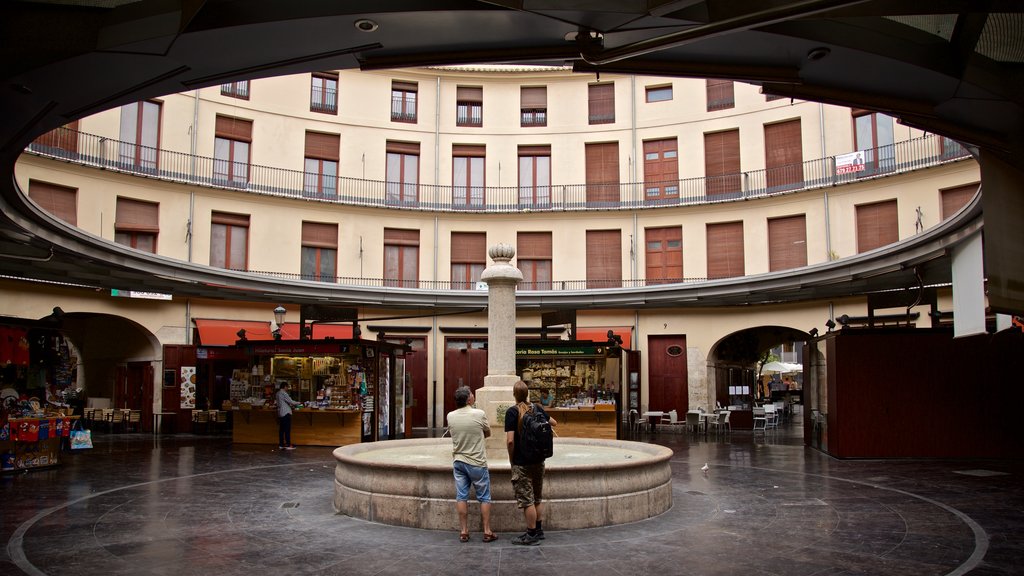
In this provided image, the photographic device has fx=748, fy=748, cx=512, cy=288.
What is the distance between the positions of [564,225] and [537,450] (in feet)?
67.6

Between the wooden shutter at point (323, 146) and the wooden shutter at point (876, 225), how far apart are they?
18.1 metres

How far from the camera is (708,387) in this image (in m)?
26.5

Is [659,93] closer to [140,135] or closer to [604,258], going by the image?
[604,258]

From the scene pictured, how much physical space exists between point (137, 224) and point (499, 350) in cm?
1711

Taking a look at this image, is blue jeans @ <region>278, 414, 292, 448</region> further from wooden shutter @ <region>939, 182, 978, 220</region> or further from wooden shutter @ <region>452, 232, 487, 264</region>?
wooden shutter @ <region>939, 182, 978, 220</region>

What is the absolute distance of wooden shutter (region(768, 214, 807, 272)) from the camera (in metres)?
25.0

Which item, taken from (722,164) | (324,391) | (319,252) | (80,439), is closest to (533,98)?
(722,164)

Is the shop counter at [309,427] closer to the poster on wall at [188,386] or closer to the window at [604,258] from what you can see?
the poster on wall at [188,386]

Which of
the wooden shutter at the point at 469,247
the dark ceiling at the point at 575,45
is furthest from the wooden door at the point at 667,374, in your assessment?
the dark ceiling at the point at 575,45

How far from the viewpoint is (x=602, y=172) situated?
28328 mm

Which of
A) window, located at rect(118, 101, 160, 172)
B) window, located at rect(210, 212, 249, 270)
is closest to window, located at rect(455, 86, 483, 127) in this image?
window, located at rect(210, 212, 249, 270)

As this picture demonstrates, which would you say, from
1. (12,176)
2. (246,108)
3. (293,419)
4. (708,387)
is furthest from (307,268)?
(12,176)

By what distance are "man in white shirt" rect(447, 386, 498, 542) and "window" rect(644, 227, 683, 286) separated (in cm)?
1986

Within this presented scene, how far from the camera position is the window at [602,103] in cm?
2848
